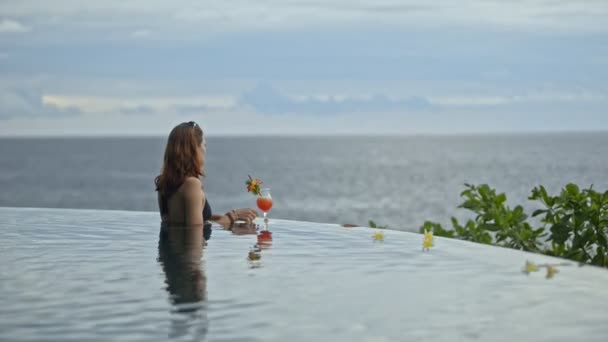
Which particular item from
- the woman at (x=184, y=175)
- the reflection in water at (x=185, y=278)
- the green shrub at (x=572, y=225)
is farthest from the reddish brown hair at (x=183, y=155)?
the green shrub at (x=572, y=225)

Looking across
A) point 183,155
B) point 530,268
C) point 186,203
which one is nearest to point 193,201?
point 186,203

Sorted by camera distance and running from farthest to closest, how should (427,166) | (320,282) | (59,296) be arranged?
(427,166), (320,282), (59,296)

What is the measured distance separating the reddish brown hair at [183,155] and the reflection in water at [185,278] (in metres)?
0.56

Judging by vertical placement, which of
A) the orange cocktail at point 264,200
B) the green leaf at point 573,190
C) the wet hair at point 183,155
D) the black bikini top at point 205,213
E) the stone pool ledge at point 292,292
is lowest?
the stone pool ledge at point 292,292

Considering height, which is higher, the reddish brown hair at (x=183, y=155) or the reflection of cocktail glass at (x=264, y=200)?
the reddish brown hair at (x=183, y=155)

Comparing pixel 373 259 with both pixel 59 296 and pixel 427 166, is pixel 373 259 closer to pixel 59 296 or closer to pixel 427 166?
pixel 59 296

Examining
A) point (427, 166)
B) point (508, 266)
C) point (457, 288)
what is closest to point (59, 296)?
point (457, 288)

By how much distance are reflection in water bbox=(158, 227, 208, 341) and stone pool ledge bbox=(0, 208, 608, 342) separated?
0.01m

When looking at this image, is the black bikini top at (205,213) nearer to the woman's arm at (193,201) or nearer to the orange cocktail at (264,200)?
the woman's arm at (193,201)

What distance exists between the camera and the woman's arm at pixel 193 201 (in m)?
8.67

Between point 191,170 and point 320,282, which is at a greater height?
point 191,170

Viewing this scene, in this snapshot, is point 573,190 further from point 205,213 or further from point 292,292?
point 205,213

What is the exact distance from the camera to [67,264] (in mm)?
7230

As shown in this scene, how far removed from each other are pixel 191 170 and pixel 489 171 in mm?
87898
